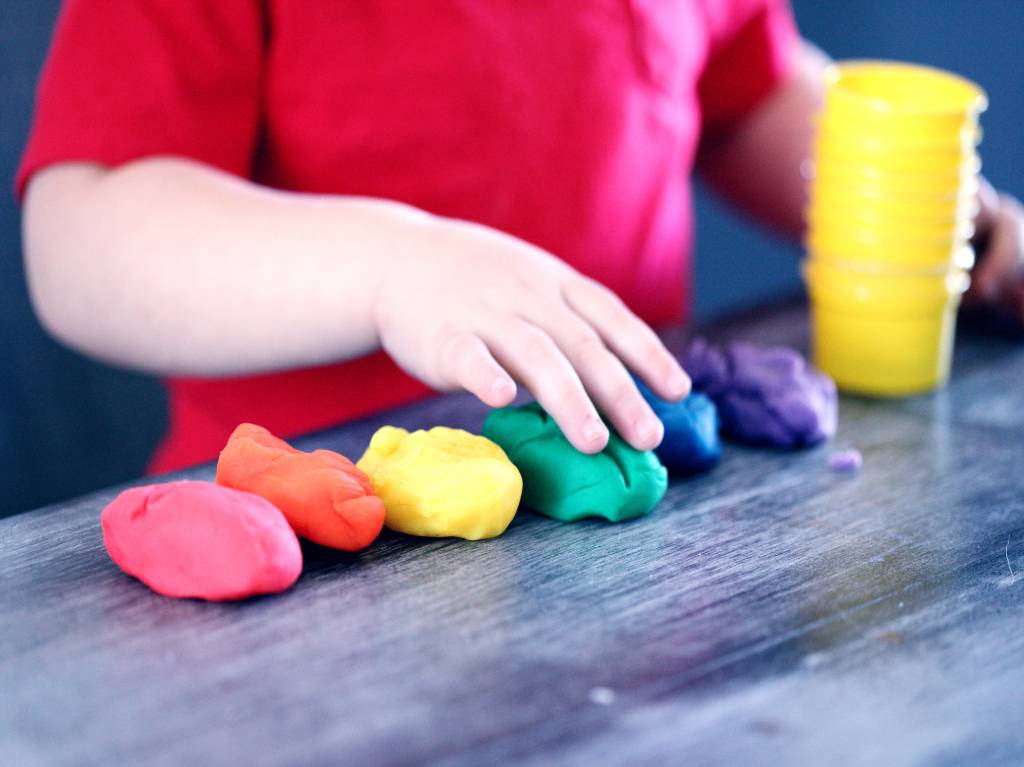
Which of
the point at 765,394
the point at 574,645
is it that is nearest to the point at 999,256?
the point at 765,394

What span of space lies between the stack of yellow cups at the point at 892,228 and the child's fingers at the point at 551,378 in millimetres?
237

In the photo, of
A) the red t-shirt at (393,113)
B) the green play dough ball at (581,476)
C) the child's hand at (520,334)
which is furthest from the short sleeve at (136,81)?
the green play dough ball at (581,476)

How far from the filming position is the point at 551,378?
21.4 inches

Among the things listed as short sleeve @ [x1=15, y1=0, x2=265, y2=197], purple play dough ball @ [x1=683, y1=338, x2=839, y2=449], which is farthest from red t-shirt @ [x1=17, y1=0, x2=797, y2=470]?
A: purple play dough ball @ [x1=683, y1=338, x2=839, y2=449]

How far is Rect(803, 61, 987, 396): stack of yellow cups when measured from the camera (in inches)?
27.2

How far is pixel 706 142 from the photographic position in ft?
3.53

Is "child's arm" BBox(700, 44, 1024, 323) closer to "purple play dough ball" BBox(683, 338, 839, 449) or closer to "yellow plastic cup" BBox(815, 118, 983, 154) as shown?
"yellow plastic cup" BBox(815, 118, 983, 154)

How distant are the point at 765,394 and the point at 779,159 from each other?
0.45 m

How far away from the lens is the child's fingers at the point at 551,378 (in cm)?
53

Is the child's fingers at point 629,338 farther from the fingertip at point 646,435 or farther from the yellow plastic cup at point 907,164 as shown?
A: the yellow plastic cup at point 907,164

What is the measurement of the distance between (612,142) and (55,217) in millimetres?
361

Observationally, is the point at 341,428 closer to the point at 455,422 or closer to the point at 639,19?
the point at 455,422

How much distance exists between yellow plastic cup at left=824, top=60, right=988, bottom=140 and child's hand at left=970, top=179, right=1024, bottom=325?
5.9 inches

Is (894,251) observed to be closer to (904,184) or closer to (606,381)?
(904,184)
